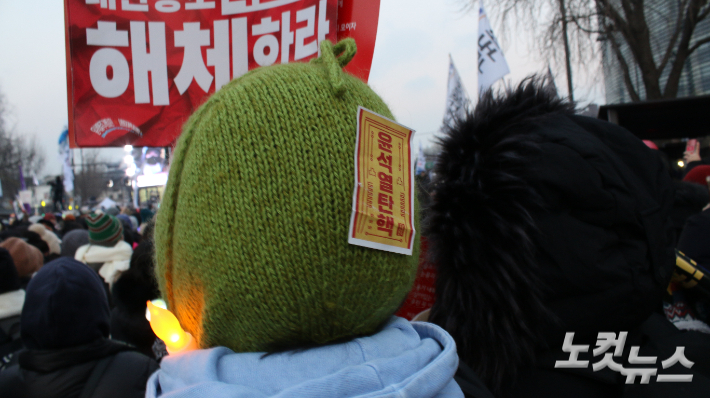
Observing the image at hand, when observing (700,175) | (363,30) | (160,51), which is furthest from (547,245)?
(700,175)

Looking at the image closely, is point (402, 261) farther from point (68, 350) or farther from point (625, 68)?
point (625, 68)

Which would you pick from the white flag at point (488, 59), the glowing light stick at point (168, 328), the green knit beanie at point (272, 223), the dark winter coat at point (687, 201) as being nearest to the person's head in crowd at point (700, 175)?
the dark winter coat at point (687, 201)

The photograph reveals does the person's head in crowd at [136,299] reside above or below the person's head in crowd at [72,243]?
below

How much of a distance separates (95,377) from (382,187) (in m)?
1.95

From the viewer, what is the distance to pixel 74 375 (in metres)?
1.94

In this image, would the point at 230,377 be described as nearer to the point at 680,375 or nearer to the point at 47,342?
the point at 680,375

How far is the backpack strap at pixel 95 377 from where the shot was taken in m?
1.92

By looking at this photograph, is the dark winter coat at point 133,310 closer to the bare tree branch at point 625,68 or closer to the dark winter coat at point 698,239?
the dark winter coat at point 698,239

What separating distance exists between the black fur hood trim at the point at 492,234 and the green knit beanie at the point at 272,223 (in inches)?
17.8

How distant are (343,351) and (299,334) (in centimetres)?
10

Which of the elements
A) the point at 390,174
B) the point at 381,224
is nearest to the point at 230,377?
the point at 381,224

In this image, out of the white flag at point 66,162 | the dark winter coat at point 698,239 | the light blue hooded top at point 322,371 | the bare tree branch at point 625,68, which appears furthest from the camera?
the white flag at point 66,162

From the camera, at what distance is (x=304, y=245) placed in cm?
78

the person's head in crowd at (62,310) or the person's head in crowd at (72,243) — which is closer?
the person's head in crowd at (62,310)
